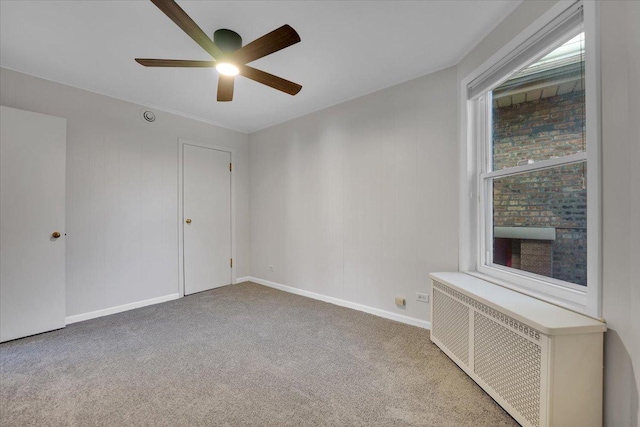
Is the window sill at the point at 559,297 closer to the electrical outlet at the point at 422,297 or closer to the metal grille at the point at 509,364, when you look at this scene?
the metal grille at the point at 509,364

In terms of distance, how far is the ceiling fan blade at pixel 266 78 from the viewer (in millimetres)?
2072

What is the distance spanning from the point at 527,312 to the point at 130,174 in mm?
3970

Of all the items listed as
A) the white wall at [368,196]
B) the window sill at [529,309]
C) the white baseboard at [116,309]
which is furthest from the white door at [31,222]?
the window sill at [529,309]

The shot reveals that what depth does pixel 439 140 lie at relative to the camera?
2566 mm

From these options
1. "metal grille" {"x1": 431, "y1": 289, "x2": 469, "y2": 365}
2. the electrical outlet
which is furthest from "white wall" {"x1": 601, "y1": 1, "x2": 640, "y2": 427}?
the electrical outlet

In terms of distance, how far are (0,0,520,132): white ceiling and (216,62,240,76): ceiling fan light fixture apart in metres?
0.26

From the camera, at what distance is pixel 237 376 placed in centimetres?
193

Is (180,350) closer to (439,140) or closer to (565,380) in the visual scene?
(565,380)

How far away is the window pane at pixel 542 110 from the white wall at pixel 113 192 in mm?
3705

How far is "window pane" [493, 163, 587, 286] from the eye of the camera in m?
1.55

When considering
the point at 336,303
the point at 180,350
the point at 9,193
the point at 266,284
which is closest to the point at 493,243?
the point at 336,303

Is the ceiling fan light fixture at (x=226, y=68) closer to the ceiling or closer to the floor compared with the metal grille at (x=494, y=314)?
closer to the ceiling

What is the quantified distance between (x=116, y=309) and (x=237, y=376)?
215cm

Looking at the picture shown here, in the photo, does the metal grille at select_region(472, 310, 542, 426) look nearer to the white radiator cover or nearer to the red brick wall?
the white radiator cover
